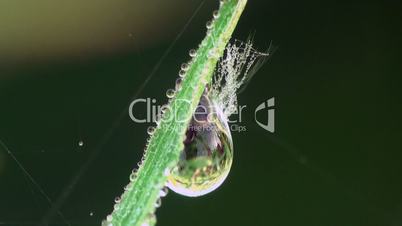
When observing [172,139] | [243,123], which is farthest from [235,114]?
[172,139]

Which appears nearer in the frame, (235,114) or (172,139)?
(172,139)

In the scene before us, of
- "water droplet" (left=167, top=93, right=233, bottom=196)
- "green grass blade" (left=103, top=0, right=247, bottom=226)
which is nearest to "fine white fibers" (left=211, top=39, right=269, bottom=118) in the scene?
"water droplet" (left=167, top=93, right=233, bottom=196)

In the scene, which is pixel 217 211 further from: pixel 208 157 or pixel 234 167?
pixel 208 157

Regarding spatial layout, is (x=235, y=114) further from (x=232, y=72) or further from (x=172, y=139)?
(x=172, y=139)

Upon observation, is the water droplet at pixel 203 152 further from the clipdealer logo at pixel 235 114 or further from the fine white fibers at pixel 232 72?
the clipdealer logo at pixel 235 114

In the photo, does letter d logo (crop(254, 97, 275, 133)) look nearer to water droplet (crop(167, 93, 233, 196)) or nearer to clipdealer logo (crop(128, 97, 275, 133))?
→ clipdealer logo (crop(128, 97, 275, 133))

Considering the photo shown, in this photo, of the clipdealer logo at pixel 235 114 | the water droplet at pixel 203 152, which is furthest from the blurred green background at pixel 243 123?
the water droplet at pixel 203 152
